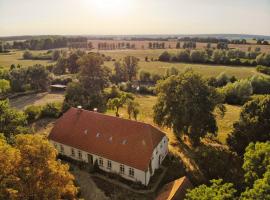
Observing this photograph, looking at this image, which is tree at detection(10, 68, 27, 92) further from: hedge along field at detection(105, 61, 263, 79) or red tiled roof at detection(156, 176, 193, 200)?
red tiled roof at detection(156, 176, 193, 200)

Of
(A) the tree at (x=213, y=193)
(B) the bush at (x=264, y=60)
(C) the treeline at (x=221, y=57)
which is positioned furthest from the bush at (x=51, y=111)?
(B) the bush at (x=264, y=60)

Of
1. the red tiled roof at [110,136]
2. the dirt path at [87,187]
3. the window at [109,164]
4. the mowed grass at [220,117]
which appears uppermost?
the red tiled roof at [110,136]

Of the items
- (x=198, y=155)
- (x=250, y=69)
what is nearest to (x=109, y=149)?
(x=198, y=155)

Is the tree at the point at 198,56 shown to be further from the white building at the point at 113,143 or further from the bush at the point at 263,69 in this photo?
the white building at the point at 113,143

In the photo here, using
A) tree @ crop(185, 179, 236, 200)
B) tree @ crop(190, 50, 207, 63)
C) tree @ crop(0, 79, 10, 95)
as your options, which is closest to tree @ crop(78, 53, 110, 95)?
tree @ crop(0, 79, 10, 95)

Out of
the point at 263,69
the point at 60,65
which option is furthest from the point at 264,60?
the point at 60,65

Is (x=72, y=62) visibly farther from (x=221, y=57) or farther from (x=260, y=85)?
(x=221, y=57)
